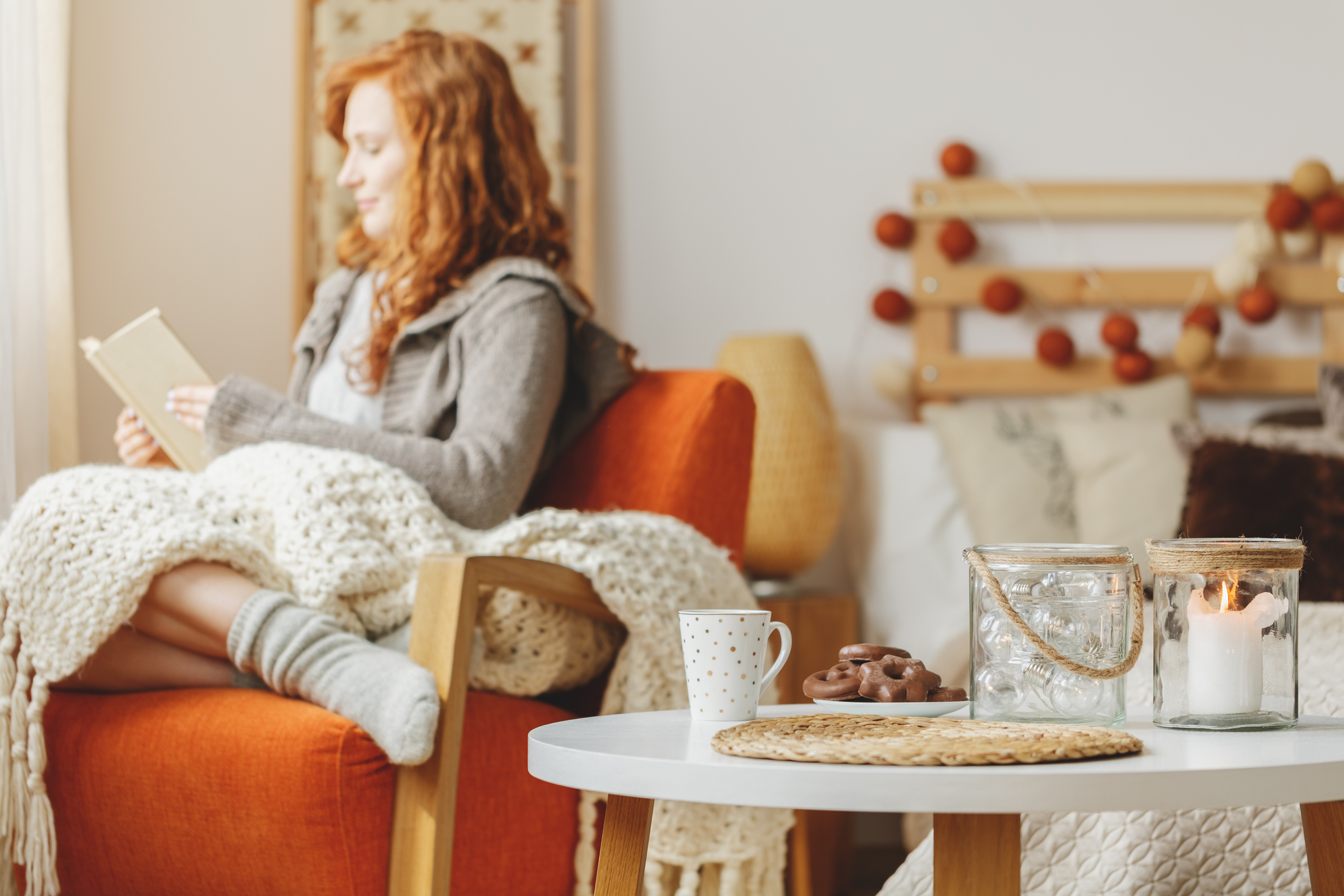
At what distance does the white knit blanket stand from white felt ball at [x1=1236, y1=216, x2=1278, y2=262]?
1.47 metres

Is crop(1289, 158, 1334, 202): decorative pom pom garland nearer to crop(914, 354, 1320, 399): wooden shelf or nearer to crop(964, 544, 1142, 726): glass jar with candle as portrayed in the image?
crop(914, 354, 1320, 399): wooden shelf

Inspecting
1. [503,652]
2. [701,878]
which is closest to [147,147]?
[503,652]

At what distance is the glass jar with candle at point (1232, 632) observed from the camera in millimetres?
740

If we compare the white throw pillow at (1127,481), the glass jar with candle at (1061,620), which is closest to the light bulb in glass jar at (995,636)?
the glass jar with candle at (1061,620)

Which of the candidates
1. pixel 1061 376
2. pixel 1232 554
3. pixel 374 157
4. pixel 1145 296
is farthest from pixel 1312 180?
pixel 1232 554

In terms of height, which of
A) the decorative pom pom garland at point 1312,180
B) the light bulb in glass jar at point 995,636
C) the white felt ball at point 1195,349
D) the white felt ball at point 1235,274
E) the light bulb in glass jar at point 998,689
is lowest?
the light bulb in glass jar at point 998,689

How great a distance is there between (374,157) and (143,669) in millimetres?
738

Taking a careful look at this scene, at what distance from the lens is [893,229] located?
239cm

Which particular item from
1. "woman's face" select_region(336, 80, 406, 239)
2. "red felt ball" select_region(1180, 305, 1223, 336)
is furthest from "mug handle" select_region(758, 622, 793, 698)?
"red felt ball" select_region(1180, 305, 1223, 336)

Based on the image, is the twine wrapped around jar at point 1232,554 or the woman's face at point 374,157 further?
the woman's face at point 374,157

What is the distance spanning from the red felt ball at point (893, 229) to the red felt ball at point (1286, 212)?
0.66 metres

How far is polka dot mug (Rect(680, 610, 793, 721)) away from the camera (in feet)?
2.57

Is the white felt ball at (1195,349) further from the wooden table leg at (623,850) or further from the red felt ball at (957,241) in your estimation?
the wooden table leg at (623,850)

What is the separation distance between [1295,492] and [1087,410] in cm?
67
